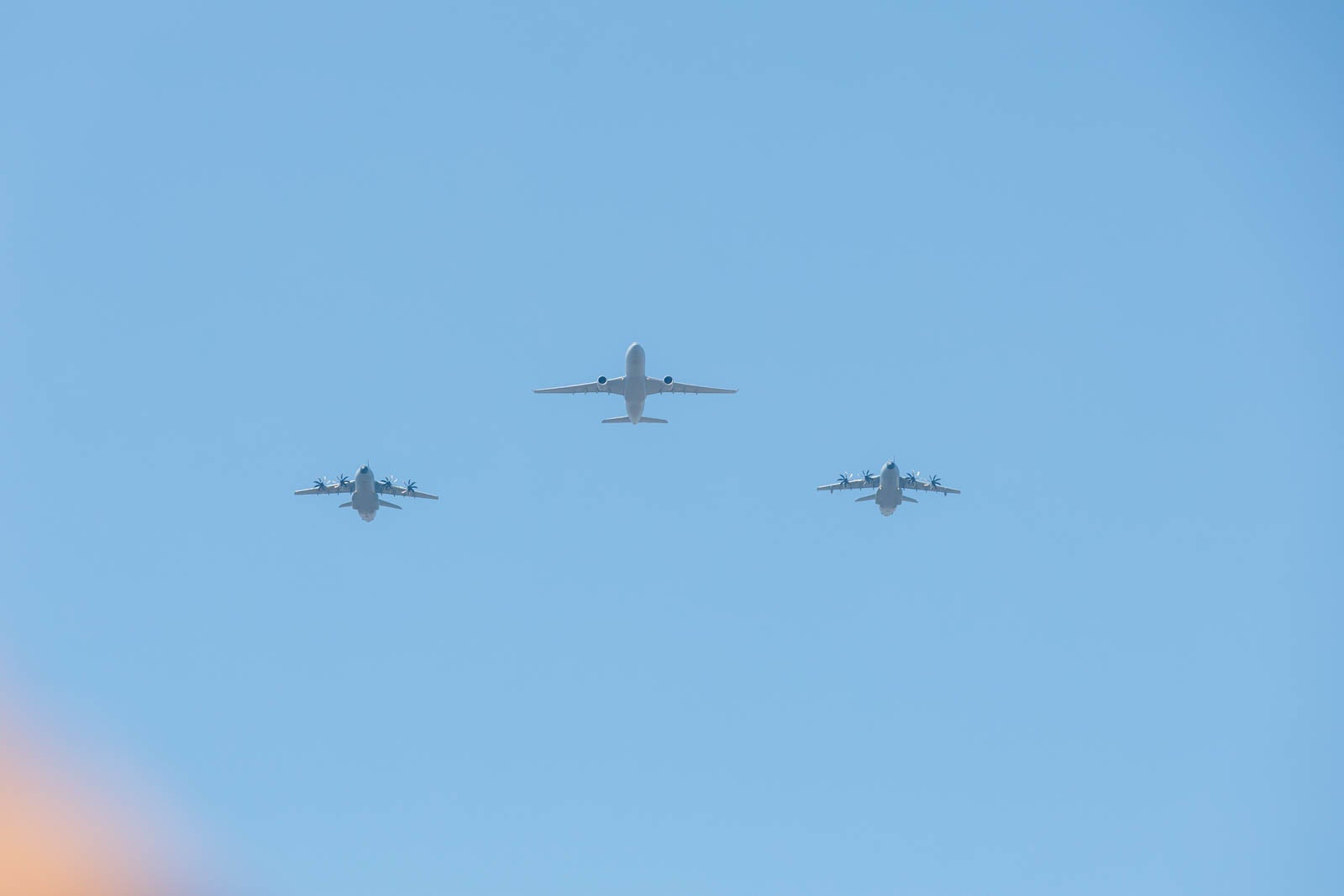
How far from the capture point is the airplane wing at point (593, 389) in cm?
11450

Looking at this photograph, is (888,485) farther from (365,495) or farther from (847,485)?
(365,495)

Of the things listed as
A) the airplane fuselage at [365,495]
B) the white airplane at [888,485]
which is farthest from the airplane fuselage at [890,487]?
the airplane fuselage at [365,495]

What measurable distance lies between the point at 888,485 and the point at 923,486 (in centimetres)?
741

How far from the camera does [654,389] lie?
116 m

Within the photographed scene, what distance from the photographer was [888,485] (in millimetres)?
116312

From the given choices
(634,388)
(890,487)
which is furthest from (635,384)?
(890,487)

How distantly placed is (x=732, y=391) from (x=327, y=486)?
32.8 meters

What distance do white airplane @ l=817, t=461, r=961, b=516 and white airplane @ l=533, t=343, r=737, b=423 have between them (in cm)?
1313

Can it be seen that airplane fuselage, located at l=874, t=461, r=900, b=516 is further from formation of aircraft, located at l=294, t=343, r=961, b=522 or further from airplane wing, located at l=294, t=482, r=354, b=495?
airplane wing, located at l=294, t=482, r=354, b=495

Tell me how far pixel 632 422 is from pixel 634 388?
4572 mm

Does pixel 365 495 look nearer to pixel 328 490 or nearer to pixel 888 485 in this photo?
pixel 328 490

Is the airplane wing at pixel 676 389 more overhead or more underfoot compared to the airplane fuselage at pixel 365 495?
more overhead

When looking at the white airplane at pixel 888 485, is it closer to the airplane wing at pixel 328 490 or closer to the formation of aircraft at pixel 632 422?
the formation of aircraft at pixel 632 422

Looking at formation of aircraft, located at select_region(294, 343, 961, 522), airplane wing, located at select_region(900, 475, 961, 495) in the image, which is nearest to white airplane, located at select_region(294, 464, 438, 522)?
formation of aircraft, located at select_region(294, 343, 961, 522)
